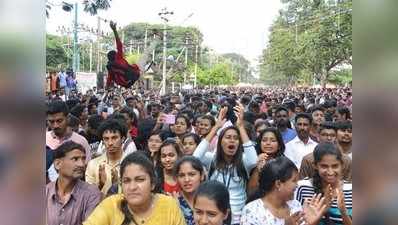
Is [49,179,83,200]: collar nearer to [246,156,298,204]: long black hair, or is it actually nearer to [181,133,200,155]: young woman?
[246,156,298,204]: long black hair

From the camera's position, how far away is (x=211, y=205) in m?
2.17

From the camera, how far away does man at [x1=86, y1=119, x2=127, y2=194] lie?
10.1 ft

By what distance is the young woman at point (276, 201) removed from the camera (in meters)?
2.23

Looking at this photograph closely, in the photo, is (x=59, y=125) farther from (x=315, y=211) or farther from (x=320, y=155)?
(x=315, y=211)

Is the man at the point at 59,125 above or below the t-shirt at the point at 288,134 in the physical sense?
above

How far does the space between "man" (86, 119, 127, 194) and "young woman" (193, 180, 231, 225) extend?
2.66 ft

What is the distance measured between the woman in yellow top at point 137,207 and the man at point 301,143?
195 centimetres

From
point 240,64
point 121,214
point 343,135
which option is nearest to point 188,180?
point 121,214

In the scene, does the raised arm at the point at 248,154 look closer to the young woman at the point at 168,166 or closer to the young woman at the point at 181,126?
the young woman at the point at 168,166

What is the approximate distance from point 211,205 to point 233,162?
3.62 ft

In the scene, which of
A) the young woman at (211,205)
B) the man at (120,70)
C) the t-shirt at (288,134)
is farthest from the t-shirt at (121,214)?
the man at (120,70)
